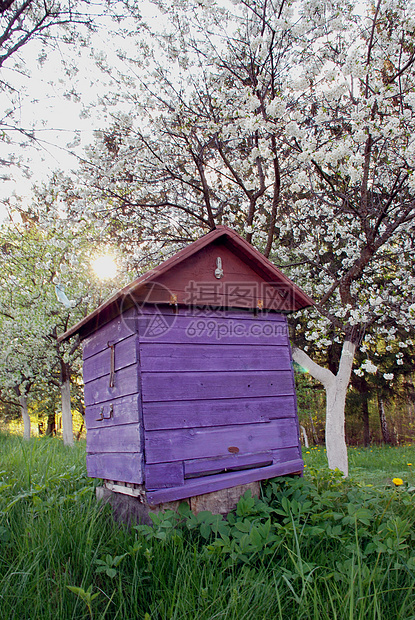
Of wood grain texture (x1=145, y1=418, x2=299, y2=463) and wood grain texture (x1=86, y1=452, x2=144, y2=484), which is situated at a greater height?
wood grain texture (x1=145, y1=418, x2=299, y2=463)

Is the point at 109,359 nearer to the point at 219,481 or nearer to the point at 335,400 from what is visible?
the point at 219,481

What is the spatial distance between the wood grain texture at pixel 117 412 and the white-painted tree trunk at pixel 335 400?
4.30 meters

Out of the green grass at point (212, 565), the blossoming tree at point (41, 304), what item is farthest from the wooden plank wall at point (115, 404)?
the blossoming tree at point (41, 304)

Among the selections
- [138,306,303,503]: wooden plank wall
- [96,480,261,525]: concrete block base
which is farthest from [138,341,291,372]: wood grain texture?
[96,480,261,525]: concrete block base

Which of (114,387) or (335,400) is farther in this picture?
(335,400)

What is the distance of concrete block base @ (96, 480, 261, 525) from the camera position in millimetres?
4035

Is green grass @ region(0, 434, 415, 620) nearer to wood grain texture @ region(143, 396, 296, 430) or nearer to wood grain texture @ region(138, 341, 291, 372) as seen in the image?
wood grain texture @ region(143, 396, 296, 430)

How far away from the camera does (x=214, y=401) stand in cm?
451

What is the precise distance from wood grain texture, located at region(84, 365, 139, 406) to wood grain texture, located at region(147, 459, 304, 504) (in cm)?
99

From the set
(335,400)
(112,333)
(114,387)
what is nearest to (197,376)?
(114,387)

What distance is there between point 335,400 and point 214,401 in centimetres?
476

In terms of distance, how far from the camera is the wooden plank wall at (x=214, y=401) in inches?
162

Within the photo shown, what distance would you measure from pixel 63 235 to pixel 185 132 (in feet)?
11.0

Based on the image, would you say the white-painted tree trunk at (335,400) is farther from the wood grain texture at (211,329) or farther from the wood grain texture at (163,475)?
the wood grain texture at (163,475)
